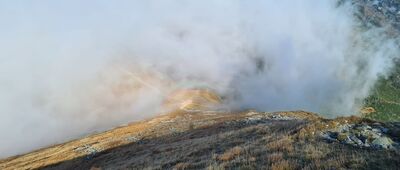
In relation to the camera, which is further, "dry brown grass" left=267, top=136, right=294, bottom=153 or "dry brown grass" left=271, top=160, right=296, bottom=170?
"dry brown grass" left=267, top=136, right=294, bottom=153

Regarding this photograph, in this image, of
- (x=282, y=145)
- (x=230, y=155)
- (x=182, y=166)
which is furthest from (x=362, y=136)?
(x=182, y=166)

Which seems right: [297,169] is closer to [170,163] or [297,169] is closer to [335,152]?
[335,152]

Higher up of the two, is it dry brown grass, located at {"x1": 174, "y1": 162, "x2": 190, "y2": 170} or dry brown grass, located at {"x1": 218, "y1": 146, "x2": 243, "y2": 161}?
dry brown grass, located at {"x1": 218, "y1": 146, "x2": 243, "y2": 161}

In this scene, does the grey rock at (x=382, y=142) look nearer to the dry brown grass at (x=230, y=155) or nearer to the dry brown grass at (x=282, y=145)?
the dry brown grass at (x=282, y=145)

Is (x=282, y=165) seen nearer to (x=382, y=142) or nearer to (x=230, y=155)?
(x=230, y=155)

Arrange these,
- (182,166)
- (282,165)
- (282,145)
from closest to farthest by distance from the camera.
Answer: (282,165) → (182,166) → (282,145)

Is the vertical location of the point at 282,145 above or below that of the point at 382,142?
above

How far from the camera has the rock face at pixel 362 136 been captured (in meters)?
23.6

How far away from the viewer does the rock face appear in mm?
23562

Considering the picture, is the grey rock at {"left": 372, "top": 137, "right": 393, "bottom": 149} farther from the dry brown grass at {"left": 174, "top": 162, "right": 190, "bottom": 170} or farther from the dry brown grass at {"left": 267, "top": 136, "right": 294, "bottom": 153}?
the dry brown grass at {"left": 174, "top": 162, "right": 190, "bottom": 170}

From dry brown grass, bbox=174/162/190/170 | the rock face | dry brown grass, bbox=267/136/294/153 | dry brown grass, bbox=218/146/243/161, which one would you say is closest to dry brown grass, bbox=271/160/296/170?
dry brown grass, bbox=267/136/294/153

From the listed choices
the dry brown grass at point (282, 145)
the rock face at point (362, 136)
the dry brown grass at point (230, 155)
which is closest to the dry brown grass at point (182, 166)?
the dry brown grass at point (230, 155)

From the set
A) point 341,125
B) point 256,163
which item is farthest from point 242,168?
point 341,125

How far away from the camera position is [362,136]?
2539 cm
